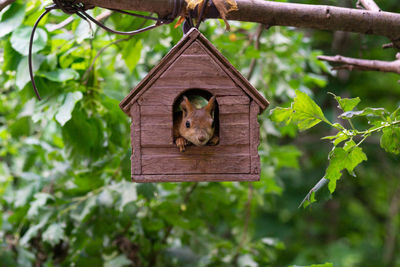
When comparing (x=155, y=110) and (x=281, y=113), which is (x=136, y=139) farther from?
(x=281, y=113)

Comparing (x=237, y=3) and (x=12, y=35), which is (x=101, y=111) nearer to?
(x=12, y=35)

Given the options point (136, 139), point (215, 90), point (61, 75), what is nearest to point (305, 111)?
point (215, 90)

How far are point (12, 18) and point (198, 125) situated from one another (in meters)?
1.00

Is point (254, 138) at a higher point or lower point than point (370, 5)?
lower

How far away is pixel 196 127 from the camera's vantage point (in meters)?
1.48

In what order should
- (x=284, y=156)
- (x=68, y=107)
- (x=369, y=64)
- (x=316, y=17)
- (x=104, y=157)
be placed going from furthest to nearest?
(x=284, y=156) → (x=104, y=157) → (x=369, y=64) → (x=68, y=107) → (x=316, y=17)

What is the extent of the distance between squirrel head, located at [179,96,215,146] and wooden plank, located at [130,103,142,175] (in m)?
0.15

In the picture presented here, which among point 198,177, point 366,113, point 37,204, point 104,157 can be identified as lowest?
point 37,204

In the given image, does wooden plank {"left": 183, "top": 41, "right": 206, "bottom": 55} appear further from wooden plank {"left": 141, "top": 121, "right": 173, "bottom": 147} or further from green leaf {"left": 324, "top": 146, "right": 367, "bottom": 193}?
green leaf {"left": 324, "top": 146, "right": 367, "bottom": 193}

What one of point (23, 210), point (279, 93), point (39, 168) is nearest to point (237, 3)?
point (279, 93)

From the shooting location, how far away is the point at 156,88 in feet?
4.98

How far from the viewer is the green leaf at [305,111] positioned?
1491 millimetres

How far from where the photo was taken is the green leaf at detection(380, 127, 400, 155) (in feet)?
4.98

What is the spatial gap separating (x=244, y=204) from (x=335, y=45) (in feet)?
7.70
